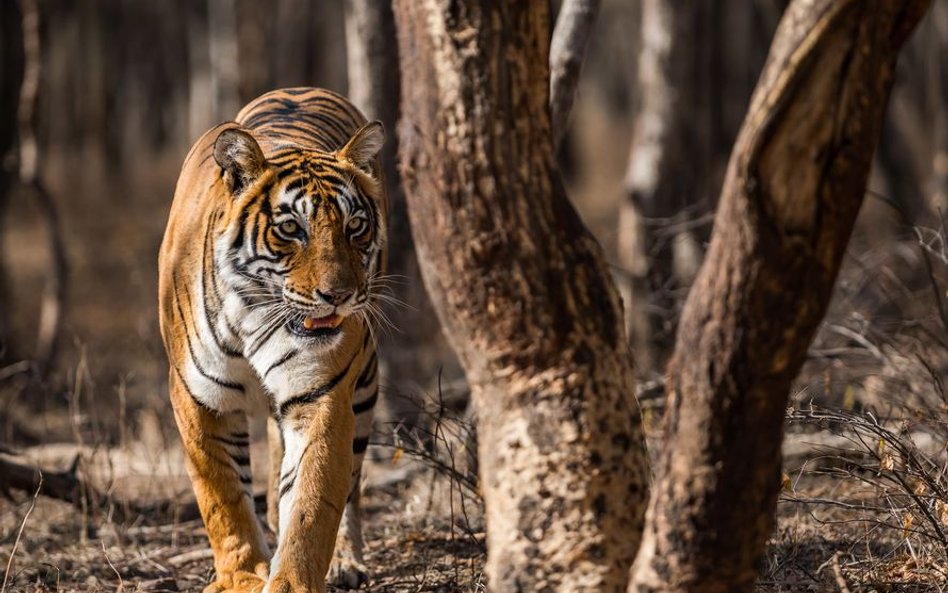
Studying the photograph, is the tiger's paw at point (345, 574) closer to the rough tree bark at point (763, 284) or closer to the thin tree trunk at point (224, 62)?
the rough tree bark at point (763, 284)

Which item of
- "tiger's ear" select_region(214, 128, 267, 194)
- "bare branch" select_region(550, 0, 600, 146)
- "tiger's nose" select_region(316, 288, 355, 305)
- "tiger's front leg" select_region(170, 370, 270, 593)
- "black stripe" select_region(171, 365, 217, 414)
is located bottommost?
Answer: "tiger's front leg" select_region(170, 370, 270, 593)

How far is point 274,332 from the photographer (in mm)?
4227

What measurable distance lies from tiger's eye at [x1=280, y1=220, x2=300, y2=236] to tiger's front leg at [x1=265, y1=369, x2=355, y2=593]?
1.65ft

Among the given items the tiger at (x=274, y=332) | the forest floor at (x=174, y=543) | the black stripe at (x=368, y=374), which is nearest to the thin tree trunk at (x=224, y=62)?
the forest floor at (x=174, y=543)

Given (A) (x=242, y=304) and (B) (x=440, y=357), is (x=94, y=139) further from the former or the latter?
(A) (x=242, y=304)

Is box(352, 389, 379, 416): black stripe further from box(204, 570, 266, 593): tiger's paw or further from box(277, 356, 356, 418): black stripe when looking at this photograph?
box(204, 570, 266, 593): tiger's paw

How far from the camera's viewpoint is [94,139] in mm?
32438

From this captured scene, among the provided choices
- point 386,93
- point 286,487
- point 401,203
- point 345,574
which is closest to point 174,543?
point 345,574

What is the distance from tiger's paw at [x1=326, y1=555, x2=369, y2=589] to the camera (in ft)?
15.5

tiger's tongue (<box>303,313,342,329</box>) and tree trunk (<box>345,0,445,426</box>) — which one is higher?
tree trunk (<box>345,0,445,426</box>)

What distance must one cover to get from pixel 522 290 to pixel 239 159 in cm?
152

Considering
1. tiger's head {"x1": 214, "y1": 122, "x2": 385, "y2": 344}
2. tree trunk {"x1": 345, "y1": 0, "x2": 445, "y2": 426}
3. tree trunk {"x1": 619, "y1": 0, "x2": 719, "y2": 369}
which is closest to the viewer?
tiger's head {"x1": 214, "y1": 122, "x2": 385, "y2": 344}

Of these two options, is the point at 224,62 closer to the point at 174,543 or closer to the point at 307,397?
the point at 174,543

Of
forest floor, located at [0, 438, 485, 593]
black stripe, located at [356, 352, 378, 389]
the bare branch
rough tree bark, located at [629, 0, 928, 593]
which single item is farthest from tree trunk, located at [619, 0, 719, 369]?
rough tree bark, located at [629, 0, 928, 593]
